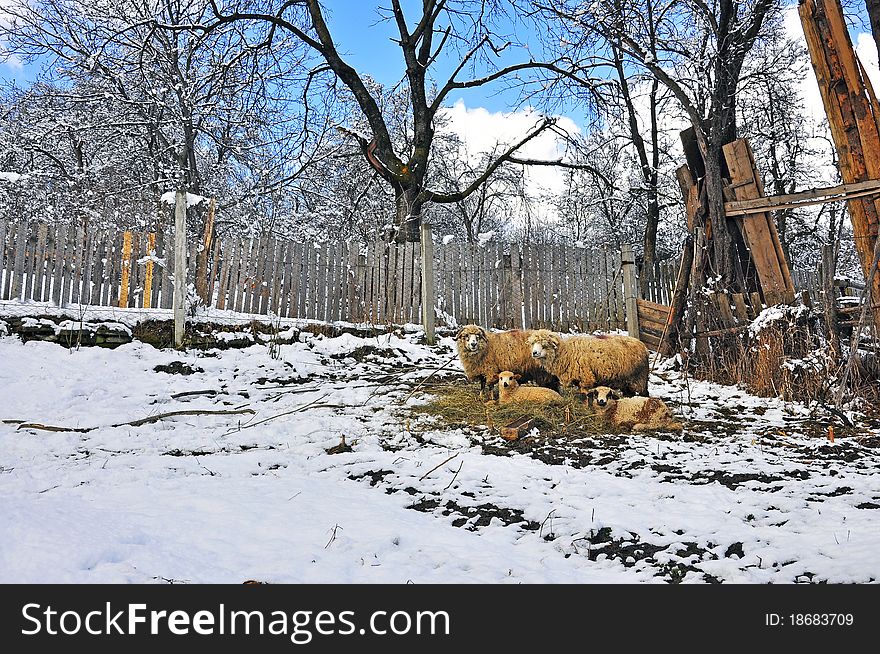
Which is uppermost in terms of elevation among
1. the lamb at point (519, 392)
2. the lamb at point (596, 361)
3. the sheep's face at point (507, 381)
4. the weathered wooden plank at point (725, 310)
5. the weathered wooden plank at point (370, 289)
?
the weathered wooden plank at point (370, 289)

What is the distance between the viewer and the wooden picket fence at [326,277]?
9.12 meters

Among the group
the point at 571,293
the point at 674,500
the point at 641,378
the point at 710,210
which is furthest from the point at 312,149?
the point at 674,500

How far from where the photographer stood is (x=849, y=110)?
6.11m

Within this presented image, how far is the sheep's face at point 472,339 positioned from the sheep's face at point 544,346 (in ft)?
1.91

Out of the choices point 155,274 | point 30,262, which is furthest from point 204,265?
point 30,262

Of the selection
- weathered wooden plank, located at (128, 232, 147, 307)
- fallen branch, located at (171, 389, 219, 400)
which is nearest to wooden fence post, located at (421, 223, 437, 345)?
fallen branch, located at (171, 389, 219, 400)

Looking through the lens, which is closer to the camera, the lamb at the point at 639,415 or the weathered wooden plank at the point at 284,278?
the lamb at the point at 639,415

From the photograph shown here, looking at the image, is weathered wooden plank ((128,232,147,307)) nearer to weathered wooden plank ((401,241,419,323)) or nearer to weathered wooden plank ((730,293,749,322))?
weathered wooden plank ((401,241,419,323))

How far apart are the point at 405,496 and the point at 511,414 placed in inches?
92.0

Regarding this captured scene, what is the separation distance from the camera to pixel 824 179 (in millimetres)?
20109

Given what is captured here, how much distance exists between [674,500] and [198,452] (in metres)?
3.60

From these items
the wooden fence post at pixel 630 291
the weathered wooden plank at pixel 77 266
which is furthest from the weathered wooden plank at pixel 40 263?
the wooden fence post at pixel 630 291

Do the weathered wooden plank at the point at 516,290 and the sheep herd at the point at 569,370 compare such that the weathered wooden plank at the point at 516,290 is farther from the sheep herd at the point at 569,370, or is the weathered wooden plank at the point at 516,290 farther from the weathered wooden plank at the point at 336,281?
the sheep herd at the point at 569,370

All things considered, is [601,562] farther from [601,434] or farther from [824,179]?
[824,179]
